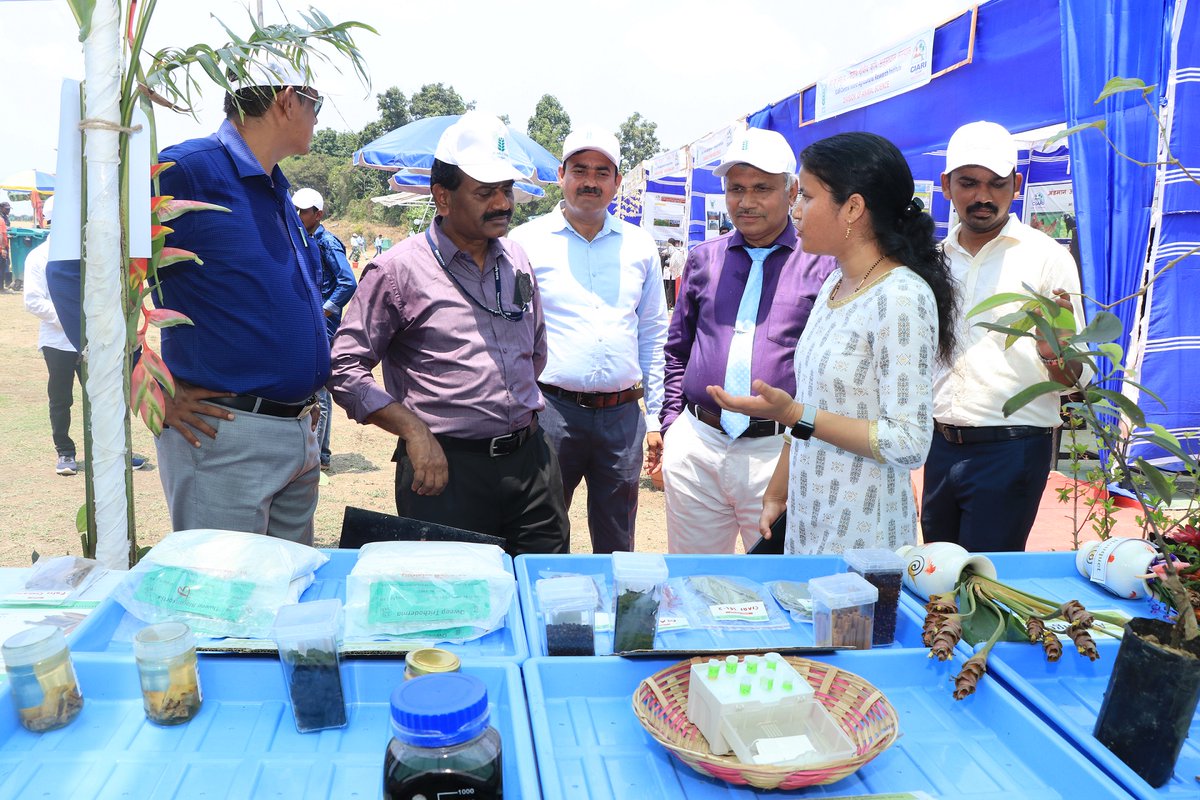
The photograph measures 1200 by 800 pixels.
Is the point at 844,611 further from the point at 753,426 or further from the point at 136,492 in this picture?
the point at 136,492

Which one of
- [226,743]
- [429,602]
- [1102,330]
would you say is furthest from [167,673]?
[1102,330]

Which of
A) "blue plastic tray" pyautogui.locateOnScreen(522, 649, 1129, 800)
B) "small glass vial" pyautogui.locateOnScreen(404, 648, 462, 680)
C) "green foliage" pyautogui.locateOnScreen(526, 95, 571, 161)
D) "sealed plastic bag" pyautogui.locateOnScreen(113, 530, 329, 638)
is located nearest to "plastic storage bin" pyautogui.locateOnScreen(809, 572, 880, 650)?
"blue plastic tray" pyautogui.locateOnScreen(522, 649, 1129, 800)

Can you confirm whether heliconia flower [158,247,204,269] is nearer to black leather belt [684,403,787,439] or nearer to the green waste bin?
black leather belt [684,403,787,439]

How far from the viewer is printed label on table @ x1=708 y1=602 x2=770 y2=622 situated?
1487 mm

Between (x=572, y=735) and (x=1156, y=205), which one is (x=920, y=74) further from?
(x=572, y=735)

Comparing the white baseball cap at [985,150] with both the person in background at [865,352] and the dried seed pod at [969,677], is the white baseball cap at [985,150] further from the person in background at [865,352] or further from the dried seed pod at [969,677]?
the dried seed pod at [969,677]

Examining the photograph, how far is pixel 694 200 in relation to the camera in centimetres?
1062

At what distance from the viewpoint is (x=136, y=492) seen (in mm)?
5039

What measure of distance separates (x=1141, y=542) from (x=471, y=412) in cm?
161

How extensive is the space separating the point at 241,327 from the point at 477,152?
0.78m

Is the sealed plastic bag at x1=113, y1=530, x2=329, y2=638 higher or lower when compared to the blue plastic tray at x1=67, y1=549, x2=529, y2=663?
higher

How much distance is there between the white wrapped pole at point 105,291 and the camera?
1470 millimetres

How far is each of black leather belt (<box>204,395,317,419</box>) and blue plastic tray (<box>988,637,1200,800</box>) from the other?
5.56ft

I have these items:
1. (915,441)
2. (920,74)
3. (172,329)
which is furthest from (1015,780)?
(920,74)
